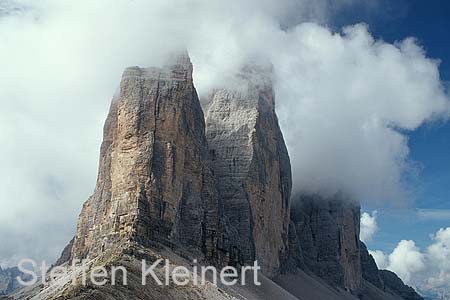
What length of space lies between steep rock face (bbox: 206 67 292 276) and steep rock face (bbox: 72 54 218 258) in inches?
682

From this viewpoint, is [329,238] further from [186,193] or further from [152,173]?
[152,173]

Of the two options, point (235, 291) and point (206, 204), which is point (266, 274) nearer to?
point (206, 204)

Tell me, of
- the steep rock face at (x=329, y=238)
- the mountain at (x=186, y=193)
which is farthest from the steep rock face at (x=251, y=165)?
the steep rock face at (x=329, y=238)

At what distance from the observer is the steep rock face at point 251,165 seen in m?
109

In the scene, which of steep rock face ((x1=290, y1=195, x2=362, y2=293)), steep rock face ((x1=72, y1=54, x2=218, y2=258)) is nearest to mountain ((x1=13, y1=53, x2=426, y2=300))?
steep rock face ((x1=72, y1=54, x2=218, y2=258))

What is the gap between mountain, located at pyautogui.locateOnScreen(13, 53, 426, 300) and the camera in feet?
219

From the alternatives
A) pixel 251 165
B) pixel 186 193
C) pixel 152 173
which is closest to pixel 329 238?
pixel 251 165

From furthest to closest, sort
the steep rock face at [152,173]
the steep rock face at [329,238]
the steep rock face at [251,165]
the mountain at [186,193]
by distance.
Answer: the steep rock face at [329,238], the steep rock face at [251,165], the steep rock face at [152,173], the mountain at [186,193]

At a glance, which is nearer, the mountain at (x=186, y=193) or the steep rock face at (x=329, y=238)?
the mountain at (x=186, y=193)

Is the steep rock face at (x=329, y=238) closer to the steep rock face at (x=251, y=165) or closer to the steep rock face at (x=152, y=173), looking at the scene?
the steep rock face at (x=251, y=165)

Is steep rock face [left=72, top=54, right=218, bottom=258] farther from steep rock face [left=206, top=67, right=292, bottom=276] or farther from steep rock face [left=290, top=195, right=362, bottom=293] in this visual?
steep rock face [left=290, top=195, right=362, bottom=293]

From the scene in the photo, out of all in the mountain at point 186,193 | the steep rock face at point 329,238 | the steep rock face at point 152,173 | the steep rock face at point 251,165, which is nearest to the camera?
the mountain at point 186,193

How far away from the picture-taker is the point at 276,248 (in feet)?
402

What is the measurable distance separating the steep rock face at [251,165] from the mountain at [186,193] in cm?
21
